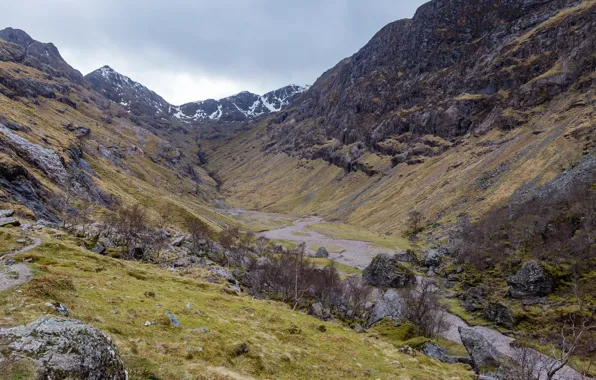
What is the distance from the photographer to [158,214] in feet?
465

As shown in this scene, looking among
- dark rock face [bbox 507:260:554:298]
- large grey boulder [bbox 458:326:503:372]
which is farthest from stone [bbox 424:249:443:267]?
large grey boulder [bbox 458:326:503:372]

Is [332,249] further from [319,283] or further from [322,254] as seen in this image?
[319,283]

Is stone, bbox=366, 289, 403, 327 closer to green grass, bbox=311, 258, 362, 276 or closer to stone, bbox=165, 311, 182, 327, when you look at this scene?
stone, bbox=165, 311, 182, 327

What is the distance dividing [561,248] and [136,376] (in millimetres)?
91281

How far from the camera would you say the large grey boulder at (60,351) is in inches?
404

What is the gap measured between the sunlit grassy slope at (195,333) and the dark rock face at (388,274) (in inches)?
2205

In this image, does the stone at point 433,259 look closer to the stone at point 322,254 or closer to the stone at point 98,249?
the stone at point 322,254

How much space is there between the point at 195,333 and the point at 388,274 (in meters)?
75.9

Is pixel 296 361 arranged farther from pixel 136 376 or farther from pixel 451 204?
pixel 451 204

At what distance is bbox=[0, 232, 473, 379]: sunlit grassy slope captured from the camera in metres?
19.6

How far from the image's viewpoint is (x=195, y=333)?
25312 millimetres

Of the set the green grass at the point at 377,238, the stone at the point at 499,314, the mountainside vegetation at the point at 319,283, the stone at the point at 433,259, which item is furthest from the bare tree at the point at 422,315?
the green grass at the point at 377,238

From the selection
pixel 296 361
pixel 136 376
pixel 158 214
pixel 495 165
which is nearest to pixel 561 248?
pixel 296 361

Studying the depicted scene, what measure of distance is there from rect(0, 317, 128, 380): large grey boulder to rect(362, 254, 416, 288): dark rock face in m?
86.8
